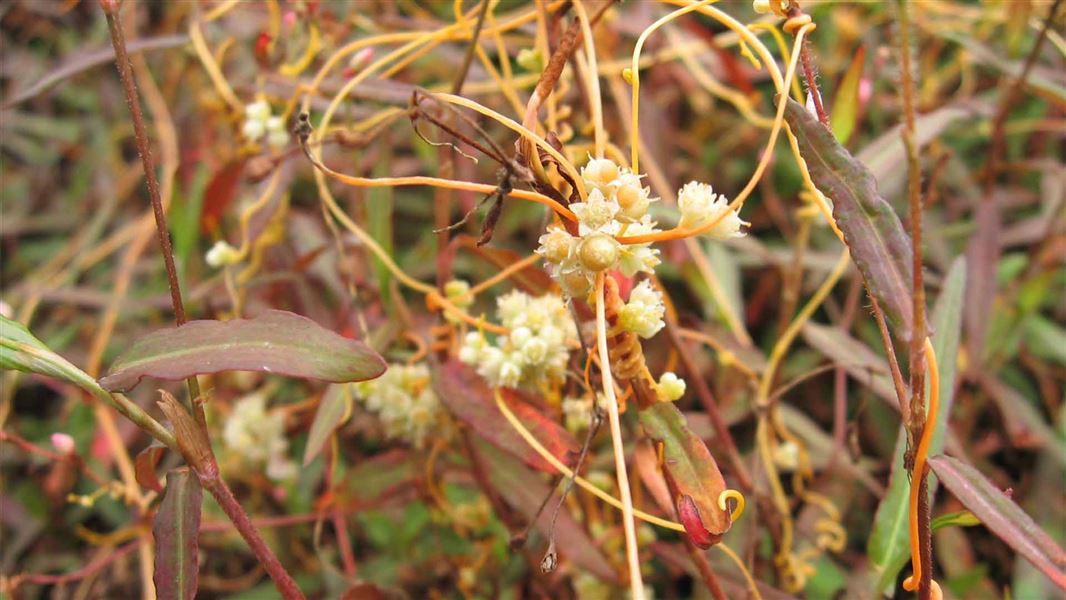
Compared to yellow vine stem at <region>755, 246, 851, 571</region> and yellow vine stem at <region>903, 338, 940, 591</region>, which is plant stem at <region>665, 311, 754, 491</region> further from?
yellow vine stem at <region>903, 338, 940, 591</region>

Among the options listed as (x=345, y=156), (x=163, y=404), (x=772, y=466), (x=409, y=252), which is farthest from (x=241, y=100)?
(x=772, y=466)

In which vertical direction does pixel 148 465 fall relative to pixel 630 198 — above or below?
below

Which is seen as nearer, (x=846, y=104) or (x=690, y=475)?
(x=690, y=475)

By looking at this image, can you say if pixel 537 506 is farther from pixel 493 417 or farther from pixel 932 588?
pixel 932 588

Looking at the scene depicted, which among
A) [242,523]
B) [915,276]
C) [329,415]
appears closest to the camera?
[915,276]

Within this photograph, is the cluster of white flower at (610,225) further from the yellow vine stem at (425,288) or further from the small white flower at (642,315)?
the yellow vine stem at (425,288)

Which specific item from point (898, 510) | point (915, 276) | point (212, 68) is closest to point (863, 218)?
point (915, 276)

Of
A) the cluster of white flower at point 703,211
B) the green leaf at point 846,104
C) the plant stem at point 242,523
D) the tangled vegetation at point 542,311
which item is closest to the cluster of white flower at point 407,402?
the tangled vegetation at point 542,311
